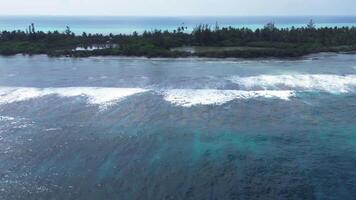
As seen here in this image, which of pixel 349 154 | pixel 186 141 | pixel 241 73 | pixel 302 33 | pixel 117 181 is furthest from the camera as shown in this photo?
pixel 302 33

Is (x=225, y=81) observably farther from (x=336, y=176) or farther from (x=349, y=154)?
(x=336, y=176)

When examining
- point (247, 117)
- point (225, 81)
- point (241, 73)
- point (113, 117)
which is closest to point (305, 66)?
point (241, 73)

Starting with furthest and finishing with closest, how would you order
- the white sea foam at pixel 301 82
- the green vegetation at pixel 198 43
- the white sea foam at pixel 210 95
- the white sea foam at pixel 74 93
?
the green vegetation at pixel 198 43, the white sea foam at pixel 301 82, the white sea foam at pixel 74 93, the white sea foam at pixel 210 95

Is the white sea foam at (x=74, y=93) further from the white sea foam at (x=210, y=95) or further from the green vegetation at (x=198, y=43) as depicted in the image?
the green vegetation at (x=198, y=43)

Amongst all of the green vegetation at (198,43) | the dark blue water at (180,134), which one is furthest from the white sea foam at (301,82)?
the green vegetation at (198,43)

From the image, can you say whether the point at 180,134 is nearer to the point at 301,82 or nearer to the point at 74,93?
the point at 74,93

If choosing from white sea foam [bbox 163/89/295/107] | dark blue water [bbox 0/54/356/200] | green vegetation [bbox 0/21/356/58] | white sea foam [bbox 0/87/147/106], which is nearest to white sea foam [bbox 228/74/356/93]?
dark blue water [bbox 0/54/356/200]

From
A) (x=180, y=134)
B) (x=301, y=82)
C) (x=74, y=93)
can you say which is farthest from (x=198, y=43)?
(x=180, y=134)

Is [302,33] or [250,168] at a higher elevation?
[302,33]

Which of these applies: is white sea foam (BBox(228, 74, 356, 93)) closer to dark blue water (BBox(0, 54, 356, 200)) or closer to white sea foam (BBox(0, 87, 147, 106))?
dark blue water (BBox(0, 54, 356, 200))
